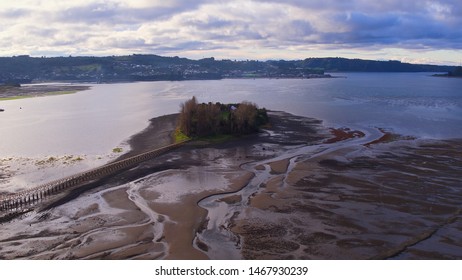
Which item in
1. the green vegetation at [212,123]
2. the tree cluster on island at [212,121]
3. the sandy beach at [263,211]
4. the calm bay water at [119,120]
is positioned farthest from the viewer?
the tree cluster on island at [212,121]

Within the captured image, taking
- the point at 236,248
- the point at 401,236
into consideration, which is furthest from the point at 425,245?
the point at 236,248

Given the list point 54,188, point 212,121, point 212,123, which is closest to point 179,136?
point 212,123

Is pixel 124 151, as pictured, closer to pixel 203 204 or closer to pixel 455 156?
pixel 203 204

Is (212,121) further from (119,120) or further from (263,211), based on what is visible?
(263,211)

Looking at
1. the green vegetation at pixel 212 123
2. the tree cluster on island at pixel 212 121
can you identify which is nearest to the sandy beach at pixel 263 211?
the green vegetation at pixel 212 123

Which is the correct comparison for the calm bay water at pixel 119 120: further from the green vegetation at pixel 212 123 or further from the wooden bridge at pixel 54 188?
the green vegetation at pixel 212 123

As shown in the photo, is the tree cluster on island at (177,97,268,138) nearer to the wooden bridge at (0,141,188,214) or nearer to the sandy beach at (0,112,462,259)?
the sandy beach at (0,112,462,259)
